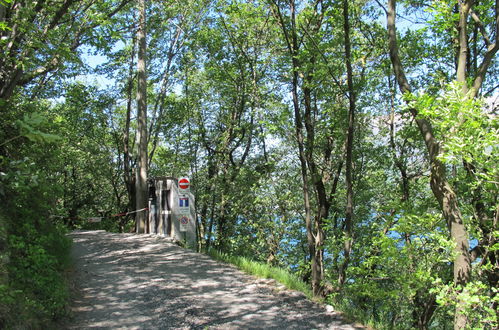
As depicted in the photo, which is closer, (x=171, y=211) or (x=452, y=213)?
(x=452, y=213)

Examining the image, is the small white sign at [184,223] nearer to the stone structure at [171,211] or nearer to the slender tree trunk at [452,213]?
the stone structure at [171,211]

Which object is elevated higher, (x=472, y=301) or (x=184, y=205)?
(x=184, y=205)

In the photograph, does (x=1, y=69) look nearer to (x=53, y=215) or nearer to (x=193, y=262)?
(x=53, y=215)

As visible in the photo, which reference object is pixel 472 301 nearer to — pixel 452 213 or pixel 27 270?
pixel 452 213

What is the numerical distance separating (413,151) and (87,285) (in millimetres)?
9933

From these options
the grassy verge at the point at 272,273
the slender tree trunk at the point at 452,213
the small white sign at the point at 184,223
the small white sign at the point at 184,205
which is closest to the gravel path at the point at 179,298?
the grassy verge at the point at 272,273

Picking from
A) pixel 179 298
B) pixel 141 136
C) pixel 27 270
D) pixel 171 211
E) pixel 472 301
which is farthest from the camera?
pixel 141 136

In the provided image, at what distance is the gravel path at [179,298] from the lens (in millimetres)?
5289

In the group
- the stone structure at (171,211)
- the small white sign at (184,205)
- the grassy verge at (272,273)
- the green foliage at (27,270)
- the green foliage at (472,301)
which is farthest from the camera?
the stone structure at (171,211)

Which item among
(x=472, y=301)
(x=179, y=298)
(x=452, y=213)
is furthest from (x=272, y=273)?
(x=472, y=301)

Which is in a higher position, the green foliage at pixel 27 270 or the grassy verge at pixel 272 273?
the green foliage at pixel 27 270

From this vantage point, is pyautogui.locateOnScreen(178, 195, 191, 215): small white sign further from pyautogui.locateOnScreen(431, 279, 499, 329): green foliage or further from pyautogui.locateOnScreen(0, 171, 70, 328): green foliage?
pyautogui.locateOnScreen(431, 279, 499, 329): green foliage

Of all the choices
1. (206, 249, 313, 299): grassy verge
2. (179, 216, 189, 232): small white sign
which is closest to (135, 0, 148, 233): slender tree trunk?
(179, 216, 189, 232): small white sign

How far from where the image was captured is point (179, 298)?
6195 millimetres
